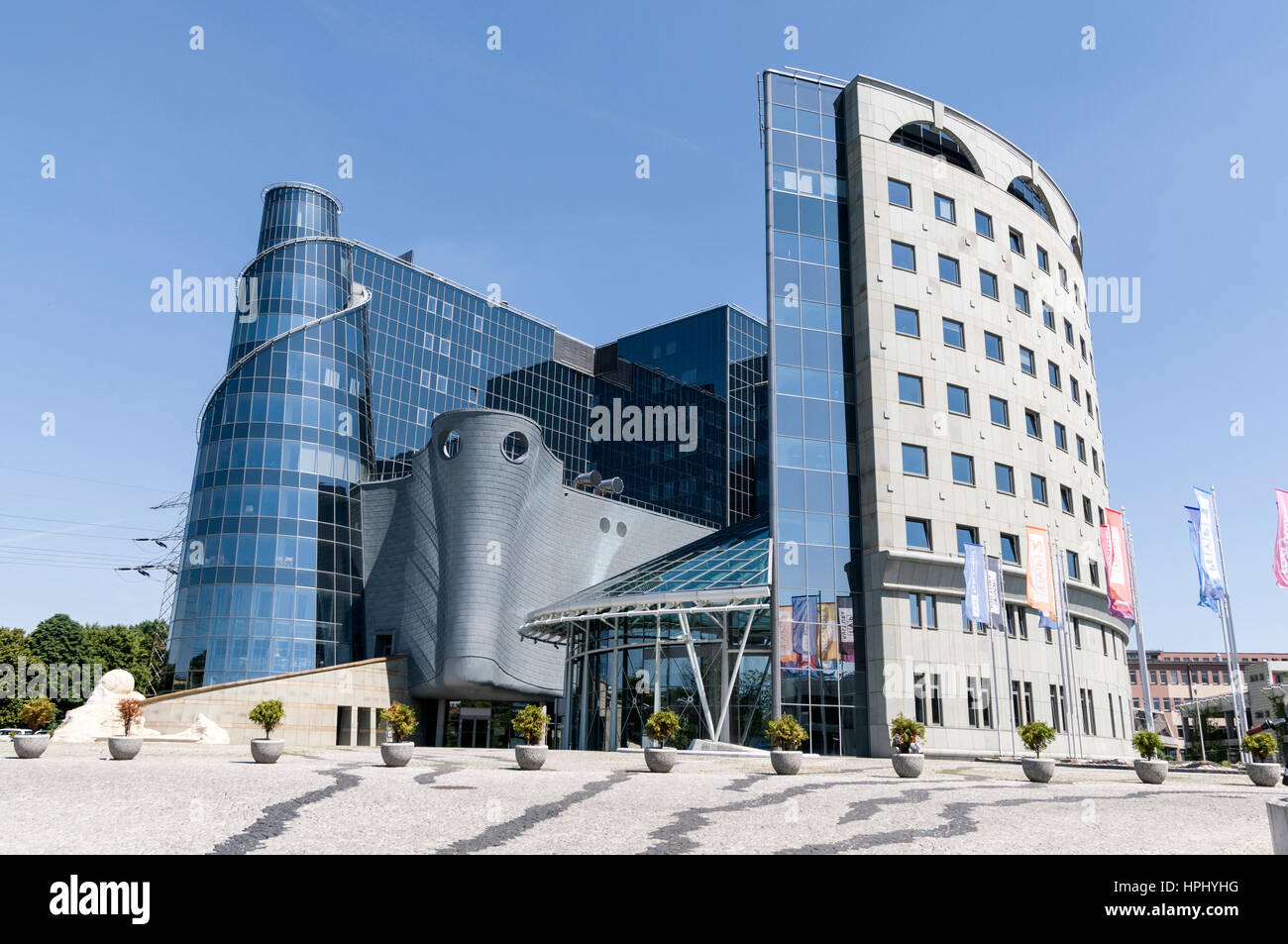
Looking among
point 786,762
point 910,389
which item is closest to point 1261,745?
point 786,762

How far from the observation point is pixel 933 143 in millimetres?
57812

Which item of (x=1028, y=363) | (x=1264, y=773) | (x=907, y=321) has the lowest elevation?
(x=1264, y=773)

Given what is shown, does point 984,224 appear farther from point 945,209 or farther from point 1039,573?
point 1039,573

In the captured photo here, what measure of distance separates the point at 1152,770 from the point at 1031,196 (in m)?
45.3

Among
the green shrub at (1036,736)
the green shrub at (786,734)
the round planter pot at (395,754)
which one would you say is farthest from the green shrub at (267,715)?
the green shrub at (1036,736)

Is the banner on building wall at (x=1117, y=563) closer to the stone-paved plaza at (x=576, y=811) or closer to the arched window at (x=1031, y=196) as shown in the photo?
the arched window at (x=1031, y=196)

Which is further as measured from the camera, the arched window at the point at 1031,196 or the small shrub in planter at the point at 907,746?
the arched window at the point at 1031,196

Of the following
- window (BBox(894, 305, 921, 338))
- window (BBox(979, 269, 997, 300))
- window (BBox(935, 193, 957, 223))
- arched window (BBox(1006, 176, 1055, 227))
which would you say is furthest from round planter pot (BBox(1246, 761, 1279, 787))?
arched window (BBox(1006, 176, 1055, 227))

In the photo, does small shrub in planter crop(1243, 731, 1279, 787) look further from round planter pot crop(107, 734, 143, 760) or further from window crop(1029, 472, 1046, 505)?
round planter pot crop(107, 734, 143, 760)

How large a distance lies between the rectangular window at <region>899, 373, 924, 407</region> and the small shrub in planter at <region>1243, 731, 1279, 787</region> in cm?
A: 2369

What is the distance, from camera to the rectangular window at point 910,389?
4991 cm

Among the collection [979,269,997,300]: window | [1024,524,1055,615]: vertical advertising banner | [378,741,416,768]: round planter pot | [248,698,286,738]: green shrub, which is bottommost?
[378,741,416,768]: round planter pot

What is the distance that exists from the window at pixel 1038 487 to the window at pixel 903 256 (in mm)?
13911

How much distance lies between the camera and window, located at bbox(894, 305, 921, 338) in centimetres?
5112
